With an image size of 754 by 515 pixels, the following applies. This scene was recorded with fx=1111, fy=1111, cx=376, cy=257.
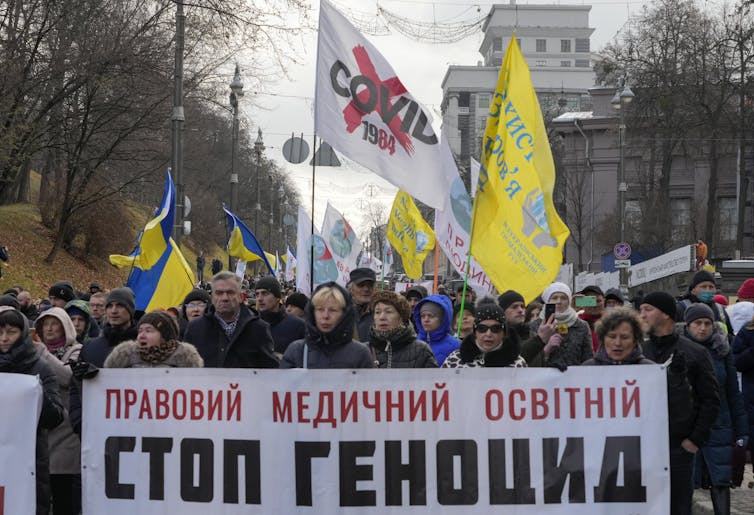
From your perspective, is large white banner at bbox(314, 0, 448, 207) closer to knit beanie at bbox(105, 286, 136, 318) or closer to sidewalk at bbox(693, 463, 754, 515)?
knit beanie at bbox(105, 286, 136, 318)

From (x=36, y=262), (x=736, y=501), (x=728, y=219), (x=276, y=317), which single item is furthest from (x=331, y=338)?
(x=728, y=219)

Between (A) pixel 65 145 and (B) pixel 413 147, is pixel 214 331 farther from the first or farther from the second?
(A) pixel 65 145

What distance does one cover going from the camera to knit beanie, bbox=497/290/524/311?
8609 millimetres

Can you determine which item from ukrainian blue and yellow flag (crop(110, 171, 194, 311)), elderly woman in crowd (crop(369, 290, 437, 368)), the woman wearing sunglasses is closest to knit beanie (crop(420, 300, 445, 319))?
elderly woman in crowd (crop(369, 290, 437, 368))

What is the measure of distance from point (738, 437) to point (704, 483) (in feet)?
5.86

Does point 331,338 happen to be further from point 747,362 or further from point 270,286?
point 747,362

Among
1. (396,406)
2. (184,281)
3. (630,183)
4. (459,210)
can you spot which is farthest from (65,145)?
(630,183)

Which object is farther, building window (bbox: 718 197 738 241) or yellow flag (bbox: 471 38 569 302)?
building window (bbox: 718 197 738 241)

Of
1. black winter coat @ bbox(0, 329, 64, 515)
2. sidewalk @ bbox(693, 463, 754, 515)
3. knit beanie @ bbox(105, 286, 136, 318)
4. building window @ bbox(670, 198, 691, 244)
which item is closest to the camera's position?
black winter coat @ bbox(0, 329, 64, 515)

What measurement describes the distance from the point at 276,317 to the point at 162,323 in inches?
144

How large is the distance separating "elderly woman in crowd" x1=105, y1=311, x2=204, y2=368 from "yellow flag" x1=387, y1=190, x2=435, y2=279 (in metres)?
11.7

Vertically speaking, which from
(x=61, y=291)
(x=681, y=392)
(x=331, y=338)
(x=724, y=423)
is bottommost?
(x=724, y=423)

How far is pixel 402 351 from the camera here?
6.56m

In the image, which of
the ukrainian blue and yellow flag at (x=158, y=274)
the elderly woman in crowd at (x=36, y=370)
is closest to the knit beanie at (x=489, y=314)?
the elderly woman in crowd at (x=36, y=370)
